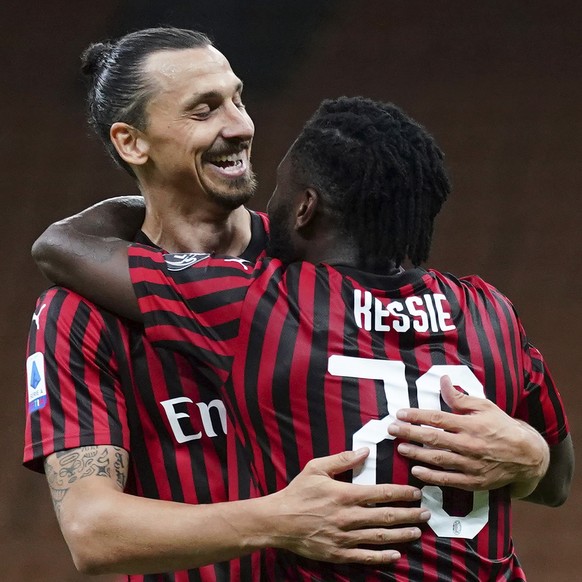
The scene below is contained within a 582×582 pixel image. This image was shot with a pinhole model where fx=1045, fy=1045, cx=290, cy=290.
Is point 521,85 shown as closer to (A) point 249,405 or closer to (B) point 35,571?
(B) point 35,571

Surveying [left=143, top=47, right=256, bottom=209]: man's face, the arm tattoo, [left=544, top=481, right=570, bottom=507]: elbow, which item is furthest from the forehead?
[left=544, top=481, right=570, bottom=507]: elbow

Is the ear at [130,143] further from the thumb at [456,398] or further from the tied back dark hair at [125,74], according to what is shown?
the thumb at [456,398]

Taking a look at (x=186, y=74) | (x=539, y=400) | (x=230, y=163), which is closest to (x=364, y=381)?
(x=539, y=400)

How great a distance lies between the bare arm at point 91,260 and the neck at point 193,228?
0.09m

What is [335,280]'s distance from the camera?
149 centimetres

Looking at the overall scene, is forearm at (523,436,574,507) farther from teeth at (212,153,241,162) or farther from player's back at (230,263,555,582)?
teeth at (212,153,241,162)

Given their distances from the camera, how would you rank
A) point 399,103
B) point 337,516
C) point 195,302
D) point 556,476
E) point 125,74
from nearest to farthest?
point 337,516, point 195,302, point 556,476, point 125,74, point 399,103

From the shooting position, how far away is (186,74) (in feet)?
6.08

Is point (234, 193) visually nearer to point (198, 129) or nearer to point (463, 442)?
point (198, 129)

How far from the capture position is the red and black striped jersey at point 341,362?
56.2 inches

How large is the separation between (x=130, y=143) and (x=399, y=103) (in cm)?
342

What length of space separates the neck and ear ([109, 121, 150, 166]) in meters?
0.08

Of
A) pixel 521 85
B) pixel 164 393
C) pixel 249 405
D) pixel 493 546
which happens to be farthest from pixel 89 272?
pixel 521 85

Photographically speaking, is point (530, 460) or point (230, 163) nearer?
point (530, 460)
